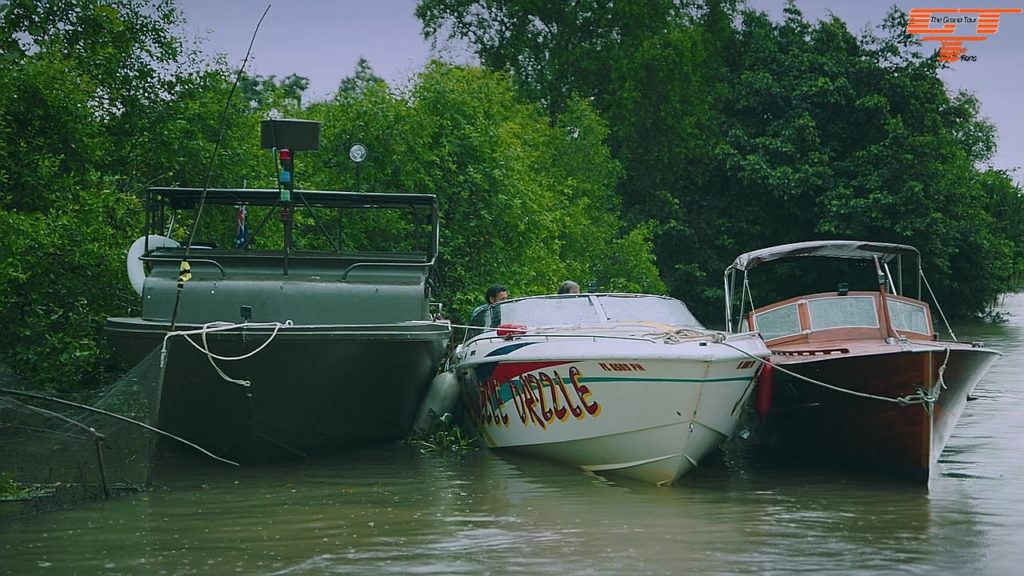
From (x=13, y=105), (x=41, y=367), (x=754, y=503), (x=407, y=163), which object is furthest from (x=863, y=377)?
(x=407, y=163)

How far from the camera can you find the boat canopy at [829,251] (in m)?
14.0

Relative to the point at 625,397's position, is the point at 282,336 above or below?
above

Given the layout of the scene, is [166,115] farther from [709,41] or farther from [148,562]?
[709,41]

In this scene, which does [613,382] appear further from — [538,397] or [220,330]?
[220,330]

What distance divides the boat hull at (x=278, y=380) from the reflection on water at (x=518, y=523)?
0.33 meters

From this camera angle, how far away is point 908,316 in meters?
13.8

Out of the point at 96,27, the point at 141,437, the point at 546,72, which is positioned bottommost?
the point at 141,437

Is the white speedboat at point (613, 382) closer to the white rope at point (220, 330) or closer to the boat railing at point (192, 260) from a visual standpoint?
the white rope at point (220, 330)

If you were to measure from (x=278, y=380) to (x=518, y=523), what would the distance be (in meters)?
2.89

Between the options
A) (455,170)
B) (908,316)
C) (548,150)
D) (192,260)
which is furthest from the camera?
(548,150)

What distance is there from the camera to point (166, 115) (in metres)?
18.0

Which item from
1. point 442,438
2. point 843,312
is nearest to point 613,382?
point 442,438

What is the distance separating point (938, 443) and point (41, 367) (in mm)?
9430

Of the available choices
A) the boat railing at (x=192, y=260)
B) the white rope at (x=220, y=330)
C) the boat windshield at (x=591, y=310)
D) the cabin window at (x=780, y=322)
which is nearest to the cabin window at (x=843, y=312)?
the cabin window at (x=780, y=322)
